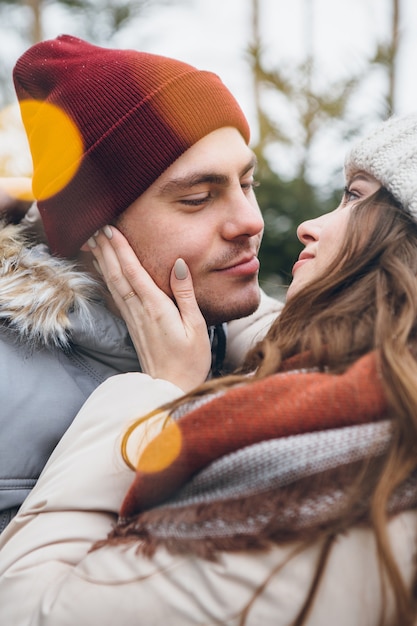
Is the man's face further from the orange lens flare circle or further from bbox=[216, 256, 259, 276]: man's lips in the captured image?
the orange lens flare circle

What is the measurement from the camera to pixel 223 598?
3.66 feet

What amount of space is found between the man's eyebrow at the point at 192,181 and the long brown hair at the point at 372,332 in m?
0.59

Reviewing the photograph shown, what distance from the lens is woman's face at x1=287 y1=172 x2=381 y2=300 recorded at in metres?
1.76

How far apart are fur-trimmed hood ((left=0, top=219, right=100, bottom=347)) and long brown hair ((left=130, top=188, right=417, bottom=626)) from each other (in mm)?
708

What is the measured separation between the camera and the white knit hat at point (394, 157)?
5.32 ft

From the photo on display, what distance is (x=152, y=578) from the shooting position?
1157 mm

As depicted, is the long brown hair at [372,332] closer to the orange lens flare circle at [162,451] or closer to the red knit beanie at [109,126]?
the orange lens flare circle at [162,451]

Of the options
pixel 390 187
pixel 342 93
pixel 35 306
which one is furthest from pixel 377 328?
pixel 342 93

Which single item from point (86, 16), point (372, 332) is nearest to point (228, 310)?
point (372, 332)

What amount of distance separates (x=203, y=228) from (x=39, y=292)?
613 mm

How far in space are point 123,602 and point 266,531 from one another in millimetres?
313

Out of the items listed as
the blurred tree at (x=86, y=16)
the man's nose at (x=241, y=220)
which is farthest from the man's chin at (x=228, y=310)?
the blurred tree at (x=86, y=16)

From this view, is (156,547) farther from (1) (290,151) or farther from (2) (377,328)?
(1) (290,151)

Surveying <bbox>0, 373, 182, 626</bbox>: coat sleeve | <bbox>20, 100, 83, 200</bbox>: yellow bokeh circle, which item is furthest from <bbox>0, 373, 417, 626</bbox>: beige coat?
<bbox>20, 100, 83, 200</bbox>: yellow bokeh circle
